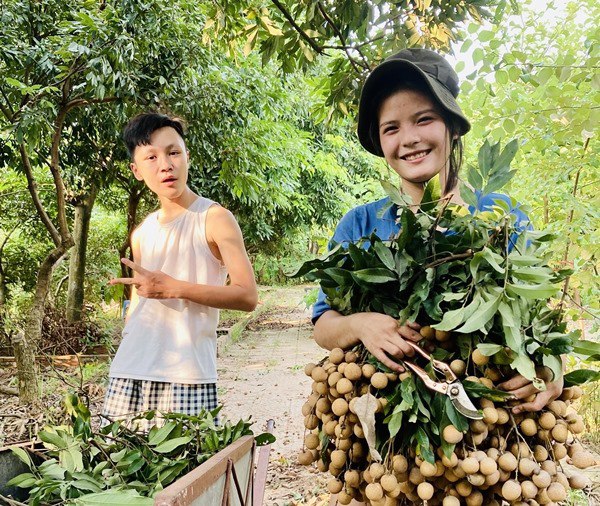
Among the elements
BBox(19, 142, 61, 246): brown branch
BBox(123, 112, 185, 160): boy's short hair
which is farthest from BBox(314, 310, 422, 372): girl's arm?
BBox(19, 142, 61, 246): brown branch

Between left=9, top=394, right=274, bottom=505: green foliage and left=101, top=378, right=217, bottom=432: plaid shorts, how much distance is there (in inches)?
14.4

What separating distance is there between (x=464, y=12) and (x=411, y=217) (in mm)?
1843

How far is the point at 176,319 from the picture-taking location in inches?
81.0

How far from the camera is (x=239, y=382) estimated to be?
23.3 ft

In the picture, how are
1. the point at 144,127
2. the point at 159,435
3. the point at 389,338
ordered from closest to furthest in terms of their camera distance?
the point at 389,338 < the point at 159,435 < the point at 144,127

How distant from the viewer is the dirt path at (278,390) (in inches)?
152

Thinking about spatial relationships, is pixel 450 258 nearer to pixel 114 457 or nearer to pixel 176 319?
pixel 114 457

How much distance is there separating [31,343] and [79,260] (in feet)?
11.9

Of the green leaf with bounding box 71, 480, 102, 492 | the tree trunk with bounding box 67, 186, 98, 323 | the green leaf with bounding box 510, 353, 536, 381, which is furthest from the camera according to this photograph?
the tree trunk with bounding box 67, 186, 98, 323

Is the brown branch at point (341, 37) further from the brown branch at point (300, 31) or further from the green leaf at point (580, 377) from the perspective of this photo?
the green leaf at point (580, 377)

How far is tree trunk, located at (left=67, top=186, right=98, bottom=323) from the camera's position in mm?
7723

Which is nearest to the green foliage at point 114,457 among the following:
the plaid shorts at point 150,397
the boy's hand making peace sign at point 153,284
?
the plaid shorts at point 150,397

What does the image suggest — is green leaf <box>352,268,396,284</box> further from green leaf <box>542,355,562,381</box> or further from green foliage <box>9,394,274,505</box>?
green foliage <box>9,394,274,505</box>

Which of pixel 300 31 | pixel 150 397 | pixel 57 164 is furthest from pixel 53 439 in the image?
pixel 57 164
